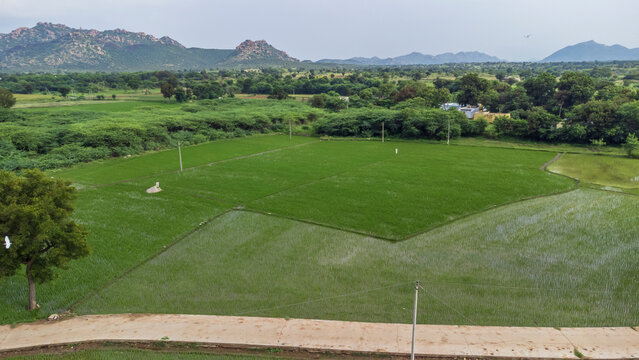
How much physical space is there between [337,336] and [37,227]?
11671 mm

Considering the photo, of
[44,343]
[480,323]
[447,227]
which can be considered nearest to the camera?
[44,343]

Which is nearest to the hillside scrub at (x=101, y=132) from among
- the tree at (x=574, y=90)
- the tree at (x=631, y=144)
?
the tree at (x=574, y=90)

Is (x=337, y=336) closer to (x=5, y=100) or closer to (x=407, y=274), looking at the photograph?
(x=407, y=274)

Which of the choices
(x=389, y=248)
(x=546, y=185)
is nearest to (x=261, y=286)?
(x=389, y=248)

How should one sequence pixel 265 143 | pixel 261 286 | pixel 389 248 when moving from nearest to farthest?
1. pixel 261 286
2. pixel 389 248
3. pixel 265 143

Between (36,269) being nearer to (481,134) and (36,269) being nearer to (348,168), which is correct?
(348,168)

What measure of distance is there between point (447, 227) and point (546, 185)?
14.2 meters

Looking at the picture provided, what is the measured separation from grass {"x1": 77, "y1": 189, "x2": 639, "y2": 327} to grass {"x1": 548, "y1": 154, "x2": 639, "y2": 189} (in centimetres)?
941

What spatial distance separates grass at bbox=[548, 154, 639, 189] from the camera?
32.2 meters

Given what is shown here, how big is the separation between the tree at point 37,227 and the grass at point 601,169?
38.9 m

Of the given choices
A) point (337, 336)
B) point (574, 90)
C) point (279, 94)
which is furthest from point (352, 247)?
point (279, 94)

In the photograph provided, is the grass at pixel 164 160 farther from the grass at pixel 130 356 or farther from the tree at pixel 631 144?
the tree at pixel 631 144

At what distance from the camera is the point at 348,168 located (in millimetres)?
38438

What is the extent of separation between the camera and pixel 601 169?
118 ft
